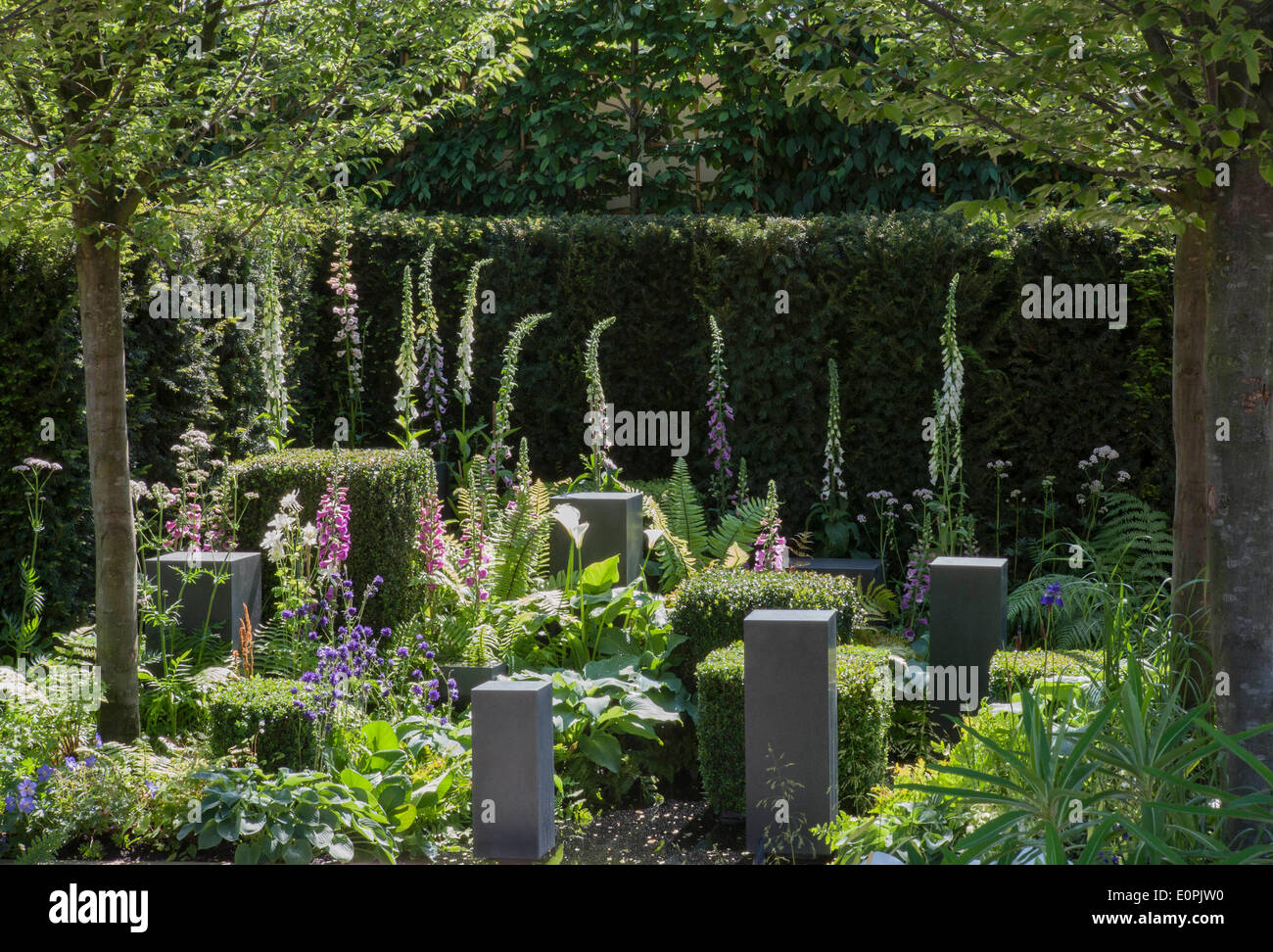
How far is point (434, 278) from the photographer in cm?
903

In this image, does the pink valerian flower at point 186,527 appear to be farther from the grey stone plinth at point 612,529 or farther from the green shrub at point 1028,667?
the green shrub at point 1028,667

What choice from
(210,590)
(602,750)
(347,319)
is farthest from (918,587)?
(347,319)

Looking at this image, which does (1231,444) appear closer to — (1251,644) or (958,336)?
(1251,644)

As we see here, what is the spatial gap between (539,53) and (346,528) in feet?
26.2

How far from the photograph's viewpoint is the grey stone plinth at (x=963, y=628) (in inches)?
210

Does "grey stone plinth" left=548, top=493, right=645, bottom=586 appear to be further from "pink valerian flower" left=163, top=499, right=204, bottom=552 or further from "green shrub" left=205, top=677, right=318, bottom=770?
"green shrub" left=205, top=677, right=318, bottom=770

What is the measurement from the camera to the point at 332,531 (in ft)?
18.1

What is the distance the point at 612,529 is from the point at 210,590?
201 cm

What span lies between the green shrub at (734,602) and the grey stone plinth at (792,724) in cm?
96

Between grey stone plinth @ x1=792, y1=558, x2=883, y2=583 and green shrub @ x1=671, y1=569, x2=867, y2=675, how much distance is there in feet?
5.25

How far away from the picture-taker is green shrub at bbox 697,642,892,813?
4539mm

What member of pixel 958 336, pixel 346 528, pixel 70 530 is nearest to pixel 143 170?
pixel 346 528

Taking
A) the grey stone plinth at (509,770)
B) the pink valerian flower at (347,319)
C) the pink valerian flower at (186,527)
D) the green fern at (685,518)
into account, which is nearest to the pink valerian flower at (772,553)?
the green fern at (685,518)

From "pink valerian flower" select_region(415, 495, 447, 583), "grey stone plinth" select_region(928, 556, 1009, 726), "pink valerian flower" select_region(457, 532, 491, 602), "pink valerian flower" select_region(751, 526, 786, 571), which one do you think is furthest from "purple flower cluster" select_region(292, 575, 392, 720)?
"grey stone plinth" select_region(928, 556, 1009, 726)
